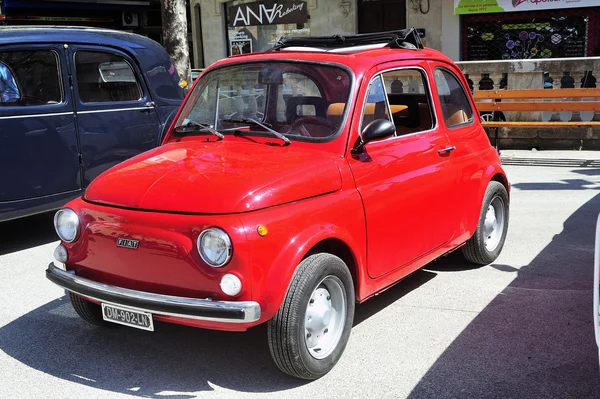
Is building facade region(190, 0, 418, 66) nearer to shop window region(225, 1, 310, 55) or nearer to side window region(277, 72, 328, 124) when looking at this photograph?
shop window region(225, 1, 310, 55)

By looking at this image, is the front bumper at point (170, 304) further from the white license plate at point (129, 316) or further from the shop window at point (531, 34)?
the shop window at point (531, 34)

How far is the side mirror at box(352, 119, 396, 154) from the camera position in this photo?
14.8ft

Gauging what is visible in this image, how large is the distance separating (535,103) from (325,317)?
8639mm

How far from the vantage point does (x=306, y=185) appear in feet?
13.6

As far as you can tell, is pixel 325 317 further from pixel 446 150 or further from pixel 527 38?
pixel 527 38

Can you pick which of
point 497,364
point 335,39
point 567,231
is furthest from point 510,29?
point 497,364

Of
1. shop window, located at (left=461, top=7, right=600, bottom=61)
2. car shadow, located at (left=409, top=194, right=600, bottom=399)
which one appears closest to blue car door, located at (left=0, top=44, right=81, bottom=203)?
car shadow, located at (left=409, top=194, right=600, bottom=399)

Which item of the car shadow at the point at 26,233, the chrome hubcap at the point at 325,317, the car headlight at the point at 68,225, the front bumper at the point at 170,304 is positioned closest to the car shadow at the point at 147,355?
the chrome hubcap at the point at 325,317

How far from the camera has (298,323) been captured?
388 centimetres

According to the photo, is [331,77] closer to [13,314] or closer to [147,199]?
[147,199]

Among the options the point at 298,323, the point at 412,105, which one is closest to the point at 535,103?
the point at 412,105

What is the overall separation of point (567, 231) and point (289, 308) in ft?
14.5

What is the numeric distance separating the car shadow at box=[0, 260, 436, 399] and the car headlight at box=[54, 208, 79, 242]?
81cm

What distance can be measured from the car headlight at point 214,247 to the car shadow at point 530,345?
129 cm
